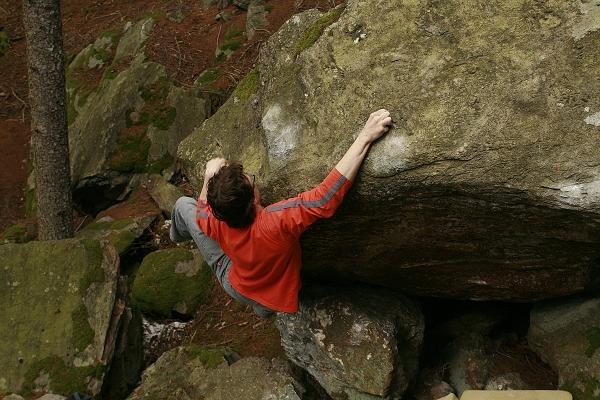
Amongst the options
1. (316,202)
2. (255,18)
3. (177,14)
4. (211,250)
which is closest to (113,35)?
(177,14)

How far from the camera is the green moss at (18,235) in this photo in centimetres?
1228

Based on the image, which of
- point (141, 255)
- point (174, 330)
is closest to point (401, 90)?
point (174, 330)

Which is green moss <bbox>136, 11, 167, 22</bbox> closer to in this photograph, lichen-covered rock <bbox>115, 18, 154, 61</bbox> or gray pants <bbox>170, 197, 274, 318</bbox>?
lichen-covered rock <bbox>115, 18, 154, 61</bbox>

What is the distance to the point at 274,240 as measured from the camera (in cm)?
484

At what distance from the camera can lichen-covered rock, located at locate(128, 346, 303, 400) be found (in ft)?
21.8

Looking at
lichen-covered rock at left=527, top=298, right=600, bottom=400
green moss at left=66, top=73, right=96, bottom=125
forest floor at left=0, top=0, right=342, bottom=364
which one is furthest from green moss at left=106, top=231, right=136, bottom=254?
lichen-covered rock at left=527, top=298, right=600, bottom=400

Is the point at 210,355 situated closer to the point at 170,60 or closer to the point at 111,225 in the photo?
the point at 111,225

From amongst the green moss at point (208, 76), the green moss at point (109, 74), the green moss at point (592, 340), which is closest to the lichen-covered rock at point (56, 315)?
the green moss at point (592, 340)

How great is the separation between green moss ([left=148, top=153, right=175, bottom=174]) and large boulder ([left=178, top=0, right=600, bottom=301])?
6741mm

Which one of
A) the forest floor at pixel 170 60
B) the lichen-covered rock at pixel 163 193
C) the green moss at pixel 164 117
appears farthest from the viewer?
the green moss at pixel 164 117

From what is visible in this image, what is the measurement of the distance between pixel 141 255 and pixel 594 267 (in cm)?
732

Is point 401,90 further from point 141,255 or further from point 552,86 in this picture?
point 141,255

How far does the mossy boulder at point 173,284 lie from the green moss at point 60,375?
1.84 m

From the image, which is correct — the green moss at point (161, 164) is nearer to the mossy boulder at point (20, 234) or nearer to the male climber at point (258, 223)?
the mossy boulder at point (20, 234)
